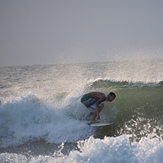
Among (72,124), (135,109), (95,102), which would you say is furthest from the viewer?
(135,109)

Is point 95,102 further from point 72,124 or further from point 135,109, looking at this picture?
point 135,109

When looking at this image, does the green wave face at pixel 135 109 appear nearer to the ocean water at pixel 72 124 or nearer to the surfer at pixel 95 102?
the ocean water at pixel 72 124

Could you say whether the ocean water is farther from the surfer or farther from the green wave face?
the surfer

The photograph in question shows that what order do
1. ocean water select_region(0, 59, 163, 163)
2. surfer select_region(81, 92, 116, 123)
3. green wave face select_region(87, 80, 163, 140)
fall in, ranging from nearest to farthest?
ocean water select_region(0, 59, 163, 163) → green wave face select_region(87, 80, 163, 140) → surfer select_region(81, 92, 116, 123)

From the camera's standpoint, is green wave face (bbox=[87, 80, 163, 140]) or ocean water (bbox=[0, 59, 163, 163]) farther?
green wave face (bbox=[87, 80, 163, 140])

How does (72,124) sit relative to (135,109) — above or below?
below

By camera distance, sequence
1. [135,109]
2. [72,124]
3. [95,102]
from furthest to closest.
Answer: [135,109]
[72,124]
[95,102]

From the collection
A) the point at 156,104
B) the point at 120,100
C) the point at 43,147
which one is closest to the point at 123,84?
the point at 120,100

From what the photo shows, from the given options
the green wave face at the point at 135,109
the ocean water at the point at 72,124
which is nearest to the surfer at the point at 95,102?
the ocean water at the point at 72,124

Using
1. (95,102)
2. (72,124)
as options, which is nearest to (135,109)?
(95,102)

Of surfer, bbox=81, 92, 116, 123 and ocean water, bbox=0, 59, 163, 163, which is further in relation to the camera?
surfer, bbox=81, 92, 116, 123

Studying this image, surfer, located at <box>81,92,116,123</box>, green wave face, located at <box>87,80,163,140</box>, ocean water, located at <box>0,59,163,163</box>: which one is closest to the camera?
Answer: ocean water, located at <box>0,59,163,163</box>

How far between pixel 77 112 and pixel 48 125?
120 cm

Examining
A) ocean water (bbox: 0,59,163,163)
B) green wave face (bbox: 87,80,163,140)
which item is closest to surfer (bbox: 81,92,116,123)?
ocean water (bbox: 0,59,163,163)
